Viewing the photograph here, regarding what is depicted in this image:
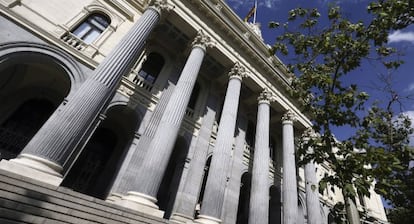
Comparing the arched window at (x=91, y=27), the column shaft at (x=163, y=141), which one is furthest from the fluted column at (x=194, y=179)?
the arched window at (x=91, y=27)

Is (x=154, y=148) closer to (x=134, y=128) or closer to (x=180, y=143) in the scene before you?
(x=134, y=128)

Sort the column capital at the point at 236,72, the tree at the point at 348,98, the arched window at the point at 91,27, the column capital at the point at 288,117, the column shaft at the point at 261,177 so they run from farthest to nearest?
the column capital at the point at 288,117, the column capital at the point at 236,72, the arched window at the point at 91,27, the column shaft at the point at 261,177, the tree at the point at 348,98

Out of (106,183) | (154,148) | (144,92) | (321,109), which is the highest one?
(144,92)

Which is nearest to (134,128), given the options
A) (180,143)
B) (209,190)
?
(180,143)

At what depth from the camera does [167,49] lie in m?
12.7

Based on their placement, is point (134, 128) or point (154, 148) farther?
point (134, 128)

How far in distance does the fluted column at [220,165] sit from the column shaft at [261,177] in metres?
2.03

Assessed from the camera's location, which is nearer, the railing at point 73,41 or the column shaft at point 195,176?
the railing at point 73,41

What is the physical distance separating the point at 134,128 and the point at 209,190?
4.53m

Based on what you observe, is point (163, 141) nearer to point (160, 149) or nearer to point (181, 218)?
point (160, 149)

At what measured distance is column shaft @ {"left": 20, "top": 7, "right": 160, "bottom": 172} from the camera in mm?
5508

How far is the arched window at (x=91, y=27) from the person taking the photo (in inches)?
384

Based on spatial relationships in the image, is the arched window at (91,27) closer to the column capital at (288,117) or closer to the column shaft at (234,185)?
the column shaft at (234,185)

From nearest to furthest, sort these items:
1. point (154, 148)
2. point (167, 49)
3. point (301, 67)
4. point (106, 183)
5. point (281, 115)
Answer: point (301, 67) → point (154, 148) → point (106, 183) → point (167, 49) → point (281, 115)
